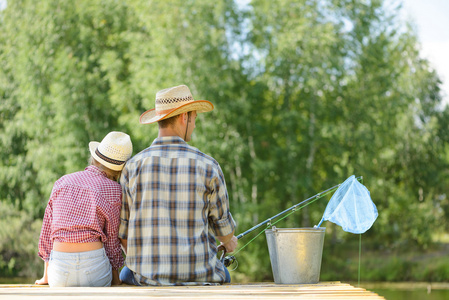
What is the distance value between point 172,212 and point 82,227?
0.44 m

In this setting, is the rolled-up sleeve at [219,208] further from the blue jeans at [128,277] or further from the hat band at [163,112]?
the hat band at [163,112]

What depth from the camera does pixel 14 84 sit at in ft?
45.4

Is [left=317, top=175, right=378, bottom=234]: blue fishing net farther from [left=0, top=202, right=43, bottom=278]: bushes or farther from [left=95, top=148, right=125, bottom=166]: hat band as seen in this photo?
[left=0, top=202, right=43, bottom=278]: bushes

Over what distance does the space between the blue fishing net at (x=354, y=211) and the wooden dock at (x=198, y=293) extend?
0.62 m

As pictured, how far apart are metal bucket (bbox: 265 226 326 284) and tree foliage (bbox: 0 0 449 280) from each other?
9.00 meters

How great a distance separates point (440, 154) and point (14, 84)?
33.3ft

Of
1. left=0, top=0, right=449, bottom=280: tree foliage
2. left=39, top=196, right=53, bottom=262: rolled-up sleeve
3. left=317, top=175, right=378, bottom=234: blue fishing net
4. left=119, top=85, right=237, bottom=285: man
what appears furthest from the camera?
left=0, top=0, right=449, bottom=280: tree foliage

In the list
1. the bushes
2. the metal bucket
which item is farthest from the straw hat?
the bushes

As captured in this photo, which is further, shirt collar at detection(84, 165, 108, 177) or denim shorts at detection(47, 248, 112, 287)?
shirt collar at detection(84, 165, 108, 177)

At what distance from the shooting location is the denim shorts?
8.76 ft

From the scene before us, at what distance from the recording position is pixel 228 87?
11977 mm

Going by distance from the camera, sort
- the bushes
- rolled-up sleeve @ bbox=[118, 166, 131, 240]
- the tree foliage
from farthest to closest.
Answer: the bushes → the tree foliage → rolled-up sleeve @ bbox=[118, 166, 131, 240]

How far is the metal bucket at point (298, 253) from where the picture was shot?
106 inches

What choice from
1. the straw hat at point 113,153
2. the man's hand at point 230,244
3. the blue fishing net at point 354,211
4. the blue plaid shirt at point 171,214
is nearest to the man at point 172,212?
the blue plaid shirt at point 171,214
